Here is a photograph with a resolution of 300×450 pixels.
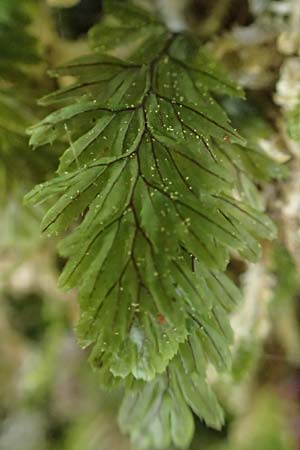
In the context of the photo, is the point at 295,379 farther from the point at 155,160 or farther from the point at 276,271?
the point at 155,160

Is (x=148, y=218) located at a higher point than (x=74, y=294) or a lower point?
higher

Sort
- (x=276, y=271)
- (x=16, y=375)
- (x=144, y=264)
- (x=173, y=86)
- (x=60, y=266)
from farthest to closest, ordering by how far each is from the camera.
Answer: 1. (x=16, y=375)
2. (x=60, y=266)
3. (x=276, y=271)
4. (x=173, y=86)
5. (x=144, y=264)

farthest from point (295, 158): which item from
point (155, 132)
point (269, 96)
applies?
point (155, 132)

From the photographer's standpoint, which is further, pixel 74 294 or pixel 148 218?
pixel 74 294

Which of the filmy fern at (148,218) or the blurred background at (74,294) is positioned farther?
the blurred background at (74,294)
